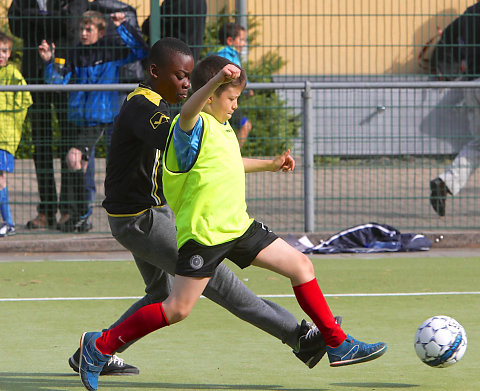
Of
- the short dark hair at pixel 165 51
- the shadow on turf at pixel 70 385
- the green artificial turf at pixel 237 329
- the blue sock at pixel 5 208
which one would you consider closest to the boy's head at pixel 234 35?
the green artificial turf at pixel 237 329

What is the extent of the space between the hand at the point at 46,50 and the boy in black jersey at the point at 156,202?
524 cm

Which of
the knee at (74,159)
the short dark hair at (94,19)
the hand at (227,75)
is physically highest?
the short dark hair at (94,19)

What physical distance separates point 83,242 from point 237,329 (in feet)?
12.4

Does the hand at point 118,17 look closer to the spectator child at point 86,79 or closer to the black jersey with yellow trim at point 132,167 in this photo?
the spectator child at point 86,79

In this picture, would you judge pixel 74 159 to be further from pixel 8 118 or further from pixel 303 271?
pixel 303 271

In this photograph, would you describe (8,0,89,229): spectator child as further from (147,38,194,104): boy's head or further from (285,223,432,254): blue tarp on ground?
(147,38,194,104): boy's head

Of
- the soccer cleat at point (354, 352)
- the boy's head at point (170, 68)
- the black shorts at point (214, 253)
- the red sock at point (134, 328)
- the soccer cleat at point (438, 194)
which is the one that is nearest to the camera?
the black shorts at point (214, 253)

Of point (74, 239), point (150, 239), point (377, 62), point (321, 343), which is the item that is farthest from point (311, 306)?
point (377, 62)

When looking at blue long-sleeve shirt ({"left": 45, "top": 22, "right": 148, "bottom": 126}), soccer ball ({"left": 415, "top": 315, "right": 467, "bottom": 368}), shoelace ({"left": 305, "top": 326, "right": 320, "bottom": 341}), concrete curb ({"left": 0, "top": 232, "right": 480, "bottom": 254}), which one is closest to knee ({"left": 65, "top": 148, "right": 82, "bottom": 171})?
blue long-sleeve shirt ({"left": 45, "top": 22, "right": 148, "bottom": 126})

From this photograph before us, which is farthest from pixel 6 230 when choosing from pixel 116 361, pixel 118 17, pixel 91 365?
pixel 91 365

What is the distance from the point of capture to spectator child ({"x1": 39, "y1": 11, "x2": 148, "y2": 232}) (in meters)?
10.1

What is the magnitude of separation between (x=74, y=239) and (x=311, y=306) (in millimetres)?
5391

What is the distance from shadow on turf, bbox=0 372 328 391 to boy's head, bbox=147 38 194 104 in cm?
141

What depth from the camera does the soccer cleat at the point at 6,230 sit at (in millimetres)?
10048
